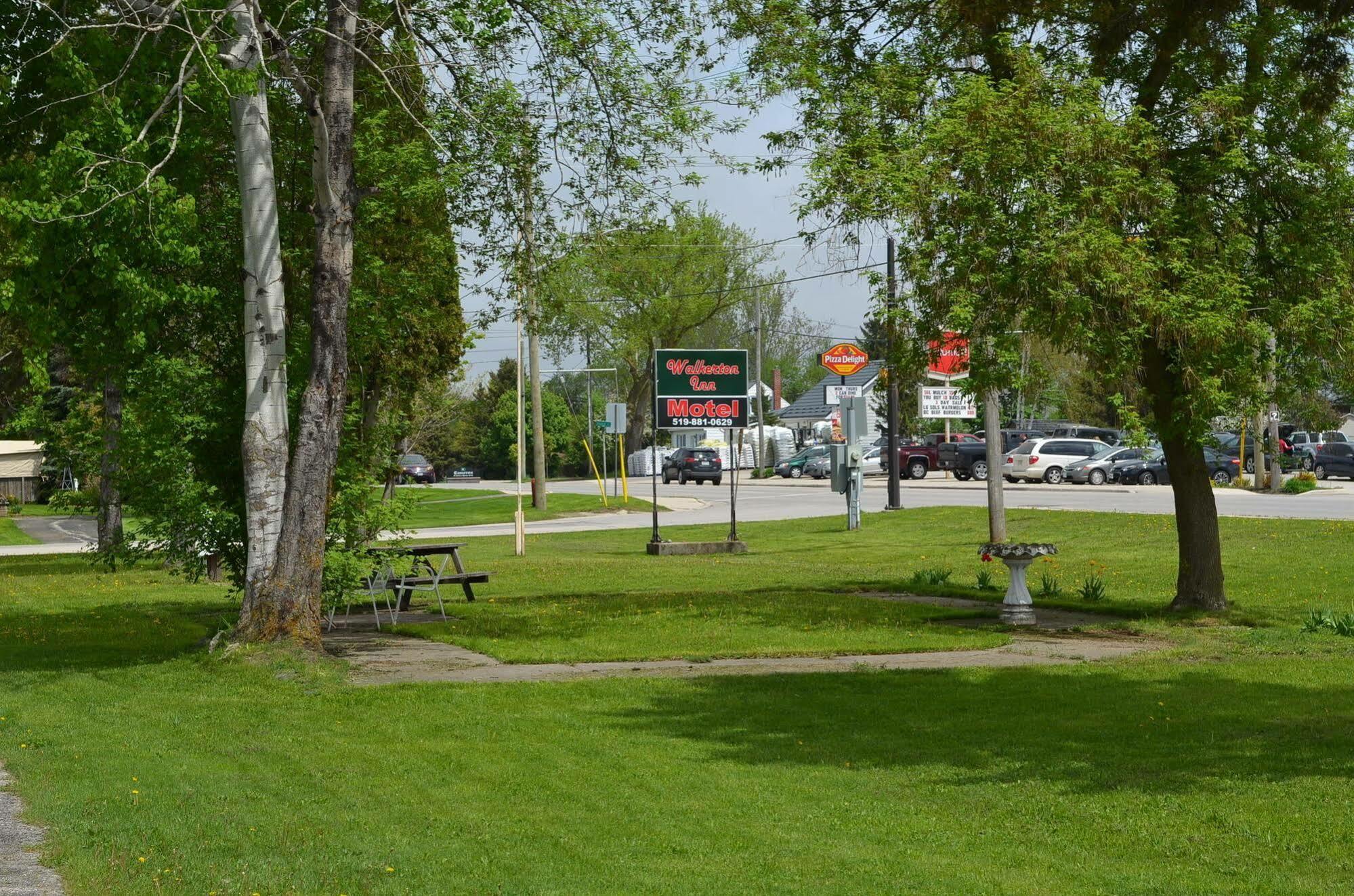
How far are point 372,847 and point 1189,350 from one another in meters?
10.0

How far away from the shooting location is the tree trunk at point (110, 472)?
568 inches

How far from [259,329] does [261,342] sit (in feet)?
0.38

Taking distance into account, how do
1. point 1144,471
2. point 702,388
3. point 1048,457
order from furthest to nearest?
point 1048,457
point 1144,471
point 702,388

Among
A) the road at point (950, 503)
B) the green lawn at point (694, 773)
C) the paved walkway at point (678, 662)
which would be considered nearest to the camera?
the green lawn at point (694, 773)

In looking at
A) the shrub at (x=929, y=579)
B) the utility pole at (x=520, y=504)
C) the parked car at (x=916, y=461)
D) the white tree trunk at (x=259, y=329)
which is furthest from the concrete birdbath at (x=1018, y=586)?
the parked car at (x=916, y=461)

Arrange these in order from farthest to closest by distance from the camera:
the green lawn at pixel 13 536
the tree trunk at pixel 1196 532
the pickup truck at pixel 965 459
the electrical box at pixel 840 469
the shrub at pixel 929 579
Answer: the pickup truck at pixel 965 459
the green lawn at pixel 13 536
the electrical box at pixel 840 469
the shrub at pixel 929 579
the tree trunk at pixel 1196 532

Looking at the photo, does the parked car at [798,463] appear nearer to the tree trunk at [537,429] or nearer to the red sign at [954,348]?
the tree trunk at [537,429]

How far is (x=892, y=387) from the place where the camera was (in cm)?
2395

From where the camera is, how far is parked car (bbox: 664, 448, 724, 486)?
63.5 m

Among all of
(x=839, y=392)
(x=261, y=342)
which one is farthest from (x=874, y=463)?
(x=261, y=342)

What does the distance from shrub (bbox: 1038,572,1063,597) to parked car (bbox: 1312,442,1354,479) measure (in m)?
38.5

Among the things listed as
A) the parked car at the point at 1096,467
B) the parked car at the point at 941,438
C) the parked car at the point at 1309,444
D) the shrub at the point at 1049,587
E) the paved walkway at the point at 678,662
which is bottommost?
the paved walkway at the point at 678,662

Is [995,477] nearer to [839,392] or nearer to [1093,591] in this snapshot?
[1093,591]

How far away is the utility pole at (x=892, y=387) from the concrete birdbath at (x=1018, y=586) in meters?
2.21
